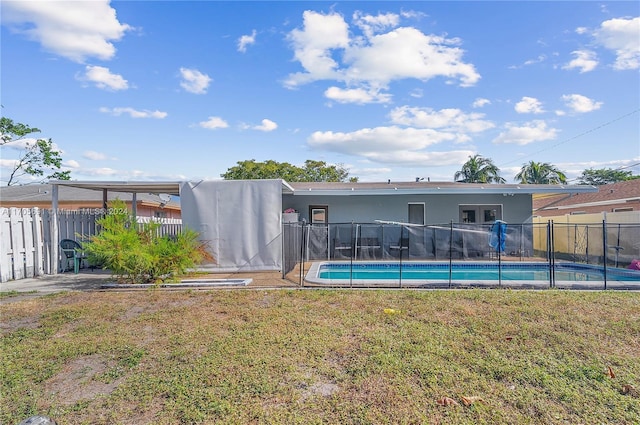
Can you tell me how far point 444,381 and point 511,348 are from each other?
135cm

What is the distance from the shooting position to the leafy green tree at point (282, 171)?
102ft

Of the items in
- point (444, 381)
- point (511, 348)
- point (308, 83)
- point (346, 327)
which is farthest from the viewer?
point (308, 83)

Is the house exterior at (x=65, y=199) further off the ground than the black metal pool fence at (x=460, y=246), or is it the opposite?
the house exterior at (x=65, y=199)

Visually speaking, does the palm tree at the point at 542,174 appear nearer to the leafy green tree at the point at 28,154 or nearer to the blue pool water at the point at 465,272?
the blue pool water at the point at 465,272

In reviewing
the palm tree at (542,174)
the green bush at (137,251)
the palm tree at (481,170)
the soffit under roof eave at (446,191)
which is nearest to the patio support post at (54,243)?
the green bush at (137,251)

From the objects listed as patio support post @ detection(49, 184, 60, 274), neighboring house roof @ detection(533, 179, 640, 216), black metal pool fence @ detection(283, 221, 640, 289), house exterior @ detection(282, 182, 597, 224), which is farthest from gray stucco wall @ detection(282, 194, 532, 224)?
patio support post @ detection(49, 184, 60, 274)

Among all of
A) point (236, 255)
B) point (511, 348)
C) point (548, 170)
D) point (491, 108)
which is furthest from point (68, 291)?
point (548, 170)

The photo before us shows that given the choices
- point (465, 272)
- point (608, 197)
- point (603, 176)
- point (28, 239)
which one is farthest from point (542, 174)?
point (28, 239)

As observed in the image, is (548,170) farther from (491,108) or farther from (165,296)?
(165,296)

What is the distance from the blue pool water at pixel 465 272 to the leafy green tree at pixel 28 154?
2089cm

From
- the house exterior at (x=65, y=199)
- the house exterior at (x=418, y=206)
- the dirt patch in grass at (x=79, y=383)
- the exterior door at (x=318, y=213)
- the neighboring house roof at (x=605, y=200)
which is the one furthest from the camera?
the house exterior at (x=65, y=199)

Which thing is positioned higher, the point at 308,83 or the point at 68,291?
the point at 308,83

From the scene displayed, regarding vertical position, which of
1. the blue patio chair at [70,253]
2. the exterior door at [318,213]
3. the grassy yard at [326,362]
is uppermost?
the exterior door at [318,213]

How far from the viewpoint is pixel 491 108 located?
58.3ft
